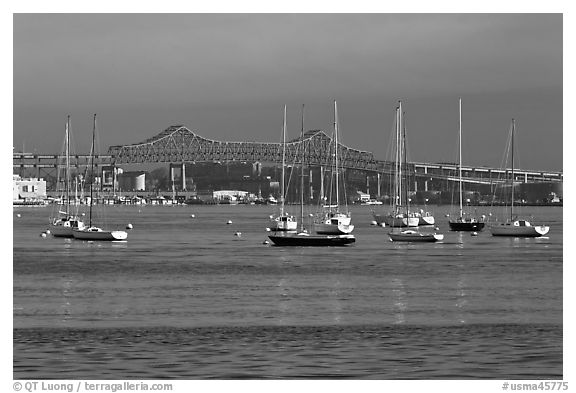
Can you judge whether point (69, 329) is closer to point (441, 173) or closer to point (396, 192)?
point (396, 192)

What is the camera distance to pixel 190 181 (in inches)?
5645

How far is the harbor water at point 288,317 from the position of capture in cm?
1114

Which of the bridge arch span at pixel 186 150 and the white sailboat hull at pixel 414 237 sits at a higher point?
the bridge arch span at pixel 186 150

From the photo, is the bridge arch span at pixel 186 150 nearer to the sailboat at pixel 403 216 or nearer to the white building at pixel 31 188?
the white building at pixel 31 188

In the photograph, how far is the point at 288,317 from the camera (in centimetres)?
1483

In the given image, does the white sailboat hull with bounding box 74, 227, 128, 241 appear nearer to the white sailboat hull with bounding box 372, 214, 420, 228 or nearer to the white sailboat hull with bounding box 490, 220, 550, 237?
the white sailboat hull with bounding box 372, 214, 420, 228

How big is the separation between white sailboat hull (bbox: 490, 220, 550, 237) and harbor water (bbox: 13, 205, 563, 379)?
1048 centimetres

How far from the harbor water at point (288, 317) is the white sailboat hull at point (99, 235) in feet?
24.2

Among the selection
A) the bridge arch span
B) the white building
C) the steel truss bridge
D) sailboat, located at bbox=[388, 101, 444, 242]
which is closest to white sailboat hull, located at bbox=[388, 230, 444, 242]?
sailboat, located at bbox=[388, 101, 444, 242]

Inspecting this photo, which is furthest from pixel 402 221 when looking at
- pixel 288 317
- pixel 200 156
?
pixel 200 156

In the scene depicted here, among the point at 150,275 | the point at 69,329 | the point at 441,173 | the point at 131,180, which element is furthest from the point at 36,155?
the point at 69,329

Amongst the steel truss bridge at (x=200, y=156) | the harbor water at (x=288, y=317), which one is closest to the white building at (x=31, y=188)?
the steel truss bridge at (x=200, y=156)

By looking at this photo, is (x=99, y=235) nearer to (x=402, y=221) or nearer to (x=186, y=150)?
(x=402, y=221)

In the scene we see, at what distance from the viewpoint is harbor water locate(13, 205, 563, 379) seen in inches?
439
